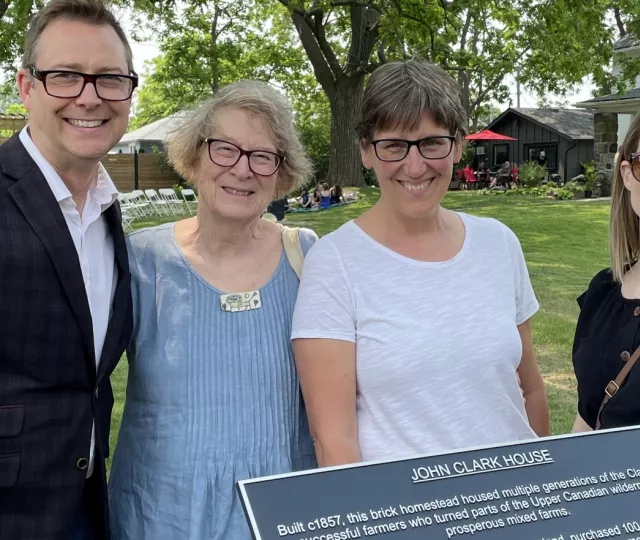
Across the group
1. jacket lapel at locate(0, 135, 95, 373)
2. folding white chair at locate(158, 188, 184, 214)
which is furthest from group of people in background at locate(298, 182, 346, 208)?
jacket lapel at locate(0, 135, 95, 373)

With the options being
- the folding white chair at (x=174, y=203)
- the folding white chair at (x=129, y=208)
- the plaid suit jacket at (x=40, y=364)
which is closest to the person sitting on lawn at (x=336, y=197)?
the folding white chair at (x=174, y=203)

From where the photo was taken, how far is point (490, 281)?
250 cm

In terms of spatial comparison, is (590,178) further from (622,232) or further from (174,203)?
(622,232)

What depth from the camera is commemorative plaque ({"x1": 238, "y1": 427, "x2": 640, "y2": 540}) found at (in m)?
1.87

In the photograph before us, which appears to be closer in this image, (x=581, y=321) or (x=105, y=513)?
(x=105, y=513)

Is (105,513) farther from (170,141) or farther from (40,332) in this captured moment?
(170,141)

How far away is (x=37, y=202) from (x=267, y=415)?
1.03m

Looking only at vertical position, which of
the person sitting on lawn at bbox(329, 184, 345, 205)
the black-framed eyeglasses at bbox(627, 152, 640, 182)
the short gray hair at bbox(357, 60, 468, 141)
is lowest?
the person sitting on lawn at bbox(329, 184, 345, 205)

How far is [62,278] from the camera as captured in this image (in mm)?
2219

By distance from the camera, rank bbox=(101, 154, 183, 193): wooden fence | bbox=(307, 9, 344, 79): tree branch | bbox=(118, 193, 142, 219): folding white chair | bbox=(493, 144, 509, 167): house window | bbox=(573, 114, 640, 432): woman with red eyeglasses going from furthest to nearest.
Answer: bbox=(493, 144, 509, 167): house window < bbox=(101, 154, 183, 193): wooden fence < bbox=(307, 9, 344, 79): tree branch < bbox=(118, 193, 142, 219): folding white chair < bbox=(573, 114, 640, 432): woman with red eyeglasses

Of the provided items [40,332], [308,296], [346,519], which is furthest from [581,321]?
[40,332]

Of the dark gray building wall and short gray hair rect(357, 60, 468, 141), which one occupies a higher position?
short gray hair rect(357, 60, 468, 141)

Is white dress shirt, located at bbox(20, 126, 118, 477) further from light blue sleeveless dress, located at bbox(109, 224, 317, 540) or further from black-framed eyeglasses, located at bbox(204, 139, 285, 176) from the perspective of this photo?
black-framed eyeglasses, located at bbox(204, 139, 285, 176)

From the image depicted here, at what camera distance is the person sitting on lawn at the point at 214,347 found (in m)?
2.48
